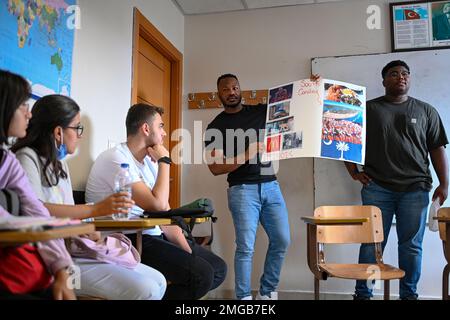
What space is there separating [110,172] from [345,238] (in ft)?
4.98

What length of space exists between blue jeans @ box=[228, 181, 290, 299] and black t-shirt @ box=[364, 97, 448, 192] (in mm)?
771

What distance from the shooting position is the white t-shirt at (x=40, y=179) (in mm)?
1435

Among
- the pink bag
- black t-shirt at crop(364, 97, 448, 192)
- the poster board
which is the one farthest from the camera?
the poster board

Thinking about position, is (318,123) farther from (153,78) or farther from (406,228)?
(153,78)

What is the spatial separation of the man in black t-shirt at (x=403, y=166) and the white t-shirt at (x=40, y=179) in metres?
2.16

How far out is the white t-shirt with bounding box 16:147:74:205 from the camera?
1.43 meters

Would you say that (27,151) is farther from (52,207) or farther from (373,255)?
(373,255)

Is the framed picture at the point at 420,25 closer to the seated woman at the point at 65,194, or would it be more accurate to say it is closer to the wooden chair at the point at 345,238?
the wooden chair at the point at 345,238

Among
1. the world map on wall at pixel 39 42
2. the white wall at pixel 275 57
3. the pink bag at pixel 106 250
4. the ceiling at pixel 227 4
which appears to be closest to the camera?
the pink bag at pixel 106 250

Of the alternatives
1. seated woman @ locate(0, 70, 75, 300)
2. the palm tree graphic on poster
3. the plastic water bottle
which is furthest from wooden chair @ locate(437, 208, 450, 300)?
seated woman @ locate(0, 70, 75, 300)

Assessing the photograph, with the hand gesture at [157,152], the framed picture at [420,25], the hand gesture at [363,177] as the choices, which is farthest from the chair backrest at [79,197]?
the framed picture at [420,25]

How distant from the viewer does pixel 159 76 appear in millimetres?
3578

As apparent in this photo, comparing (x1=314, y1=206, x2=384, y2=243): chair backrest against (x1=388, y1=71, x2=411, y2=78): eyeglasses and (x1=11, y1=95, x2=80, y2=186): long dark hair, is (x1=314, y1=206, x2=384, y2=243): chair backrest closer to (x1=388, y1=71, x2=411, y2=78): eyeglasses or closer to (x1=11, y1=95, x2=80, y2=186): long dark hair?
(x1=388, y1=71, x2=411, y2=78): eyeglasses

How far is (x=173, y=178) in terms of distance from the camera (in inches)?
145
